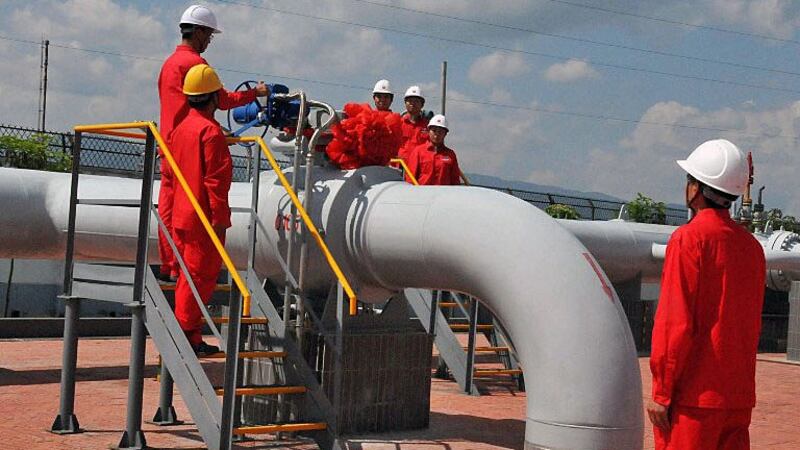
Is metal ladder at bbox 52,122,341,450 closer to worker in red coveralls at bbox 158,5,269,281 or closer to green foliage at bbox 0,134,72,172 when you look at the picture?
worker in red coveralls at bbox 158,5,269,281

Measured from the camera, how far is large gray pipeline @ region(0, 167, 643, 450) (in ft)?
21.0

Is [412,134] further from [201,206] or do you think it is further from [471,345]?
[201,206]

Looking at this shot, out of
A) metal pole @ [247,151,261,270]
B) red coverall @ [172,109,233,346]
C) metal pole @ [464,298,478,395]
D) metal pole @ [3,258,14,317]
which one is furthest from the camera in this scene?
metal pole @ [3,258,14,317]

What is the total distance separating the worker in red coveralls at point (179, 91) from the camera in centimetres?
808

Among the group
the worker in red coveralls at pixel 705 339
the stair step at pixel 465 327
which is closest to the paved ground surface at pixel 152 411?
the stair step at pixel 465 327

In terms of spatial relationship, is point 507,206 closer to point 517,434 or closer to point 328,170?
point 328,170

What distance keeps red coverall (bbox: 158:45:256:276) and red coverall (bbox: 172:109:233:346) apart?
0.90ft

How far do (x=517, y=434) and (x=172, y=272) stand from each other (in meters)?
3.26

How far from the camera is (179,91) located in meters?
8.16

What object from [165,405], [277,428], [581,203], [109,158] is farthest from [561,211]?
[277,428]

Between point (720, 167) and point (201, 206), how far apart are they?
12.6 ft

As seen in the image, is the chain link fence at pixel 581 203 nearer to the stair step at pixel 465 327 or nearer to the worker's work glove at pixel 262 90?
the stair step at pixel 465 327

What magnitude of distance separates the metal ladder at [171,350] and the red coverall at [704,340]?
9.60 ft

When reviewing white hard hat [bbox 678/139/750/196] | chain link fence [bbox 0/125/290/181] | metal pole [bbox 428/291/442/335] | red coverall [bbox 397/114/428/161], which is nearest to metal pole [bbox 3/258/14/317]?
chain link fence [bbox 0/125/290/181]
